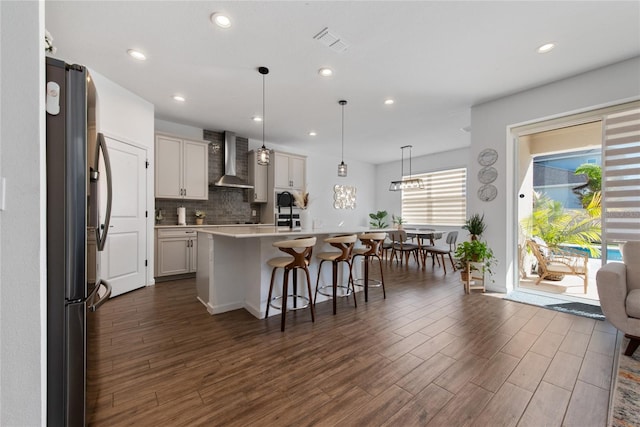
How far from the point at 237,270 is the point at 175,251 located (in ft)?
6.71

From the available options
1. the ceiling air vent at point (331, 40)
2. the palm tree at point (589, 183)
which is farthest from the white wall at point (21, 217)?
the palm tree at point (589, 183)

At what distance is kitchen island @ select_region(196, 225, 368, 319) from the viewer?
273 centimetres

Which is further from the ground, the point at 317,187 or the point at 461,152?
the point at 461,152

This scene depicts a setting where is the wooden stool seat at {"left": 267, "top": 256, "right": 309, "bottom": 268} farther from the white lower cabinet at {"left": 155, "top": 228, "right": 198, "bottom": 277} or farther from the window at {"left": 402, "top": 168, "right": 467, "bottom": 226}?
the window at {"left": 402, "top": 168, "right": 467, "bottom": 226}

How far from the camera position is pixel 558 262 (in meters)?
3.68

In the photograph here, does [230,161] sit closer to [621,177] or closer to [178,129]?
[178,129]

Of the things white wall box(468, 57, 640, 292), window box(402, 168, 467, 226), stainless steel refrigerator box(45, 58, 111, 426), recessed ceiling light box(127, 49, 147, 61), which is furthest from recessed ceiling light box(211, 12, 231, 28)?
window box(402, 168, 467, 226)

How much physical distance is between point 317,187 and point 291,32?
4.97 m

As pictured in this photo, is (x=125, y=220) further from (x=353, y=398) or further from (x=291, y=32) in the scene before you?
(x=353, y=398)

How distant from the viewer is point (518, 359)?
194cm

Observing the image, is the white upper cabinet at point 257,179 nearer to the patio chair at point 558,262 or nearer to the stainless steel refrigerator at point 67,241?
the stainless steel refrigerator at point 67,241

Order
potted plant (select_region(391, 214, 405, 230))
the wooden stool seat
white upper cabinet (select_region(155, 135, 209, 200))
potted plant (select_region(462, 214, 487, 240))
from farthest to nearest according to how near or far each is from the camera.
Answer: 1. potted plant (select_region(391, 214, 405, 230))
2. white upper cabinet (select_region(155, 135, 209, 200))
3. potted plant (select_region(462, 214, 487, 240))
4. the wooden stool seat

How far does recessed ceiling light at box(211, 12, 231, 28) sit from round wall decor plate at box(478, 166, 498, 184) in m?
3.78

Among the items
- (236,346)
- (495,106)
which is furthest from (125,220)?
(495,106)
